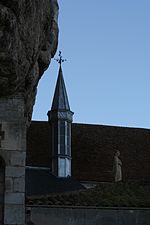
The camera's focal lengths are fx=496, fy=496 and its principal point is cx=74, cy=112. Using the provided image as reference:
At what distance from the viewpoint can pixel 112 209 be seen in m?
13.3

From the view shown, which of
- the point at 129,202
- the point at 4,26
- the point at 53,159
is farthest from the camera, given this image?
the point at 53,159

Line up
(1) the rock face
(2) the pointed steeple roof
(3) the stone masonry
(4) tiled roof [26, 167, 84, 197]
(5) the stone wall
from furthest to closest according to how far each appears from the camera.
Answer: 1. (2) the pointed steeple roof
2. (4) tiled roof [26, 167, 84, 197]
3. (5) the stone wall
4. (3) the stone masonry
5. (1) the rock face

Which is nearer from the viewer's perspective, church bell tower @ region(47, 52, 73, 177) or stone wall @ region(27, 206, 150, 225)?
stone wall @ region(27, 206, 150, 225)

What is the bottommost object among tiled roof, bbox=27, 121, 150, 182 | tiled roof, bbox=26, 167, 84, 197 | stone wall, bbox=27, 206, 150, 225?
stone wall, bbox=27, 206, 150, 225

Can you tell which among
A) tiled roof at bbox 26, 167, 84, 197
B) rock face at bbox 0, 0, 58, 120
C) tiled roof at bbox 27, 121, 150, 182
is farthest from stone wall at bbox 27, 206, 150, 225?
tiled roof at bbox 27, 121, 150, 182

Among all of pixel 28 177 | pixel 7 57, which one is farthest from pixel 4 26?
pixel 28 177

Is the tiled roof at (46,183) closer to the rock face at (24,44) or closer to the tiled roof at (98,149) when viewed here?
the tiled roof at (98,149)

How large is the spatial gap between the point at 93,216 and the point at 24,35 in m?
5.34

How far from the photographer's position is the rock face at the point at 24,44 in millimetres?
9688

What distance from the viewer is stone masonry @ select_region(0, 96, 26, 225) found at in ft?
37.2

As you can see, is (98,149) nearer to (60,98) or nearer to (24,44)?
(60,98)

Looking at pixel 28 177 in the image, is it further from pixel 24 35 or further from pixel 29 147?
pixel 24 35

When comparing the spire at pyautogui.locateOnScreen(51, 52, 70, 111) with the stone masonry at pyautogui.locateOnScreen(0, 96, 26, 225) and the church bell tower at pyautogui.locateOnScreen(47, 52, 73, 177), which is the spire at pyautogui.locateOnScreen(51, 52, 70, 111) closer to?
the church bell tower at pyautogui.locateOnScreen(47, 52, 73, 177)

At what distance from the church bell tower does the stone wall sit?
1417 cm
